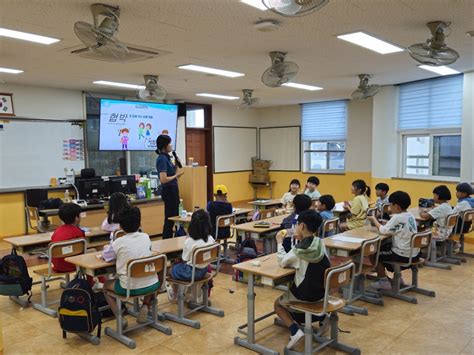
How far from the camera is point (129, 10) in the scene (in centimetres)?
357

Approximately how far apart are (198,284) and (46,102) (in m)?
5.54

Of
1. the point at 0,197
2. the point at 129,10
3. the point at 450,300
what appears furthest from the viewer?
the point at 0,197

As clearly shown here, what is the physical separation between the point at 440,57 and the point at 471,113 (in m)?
3.45

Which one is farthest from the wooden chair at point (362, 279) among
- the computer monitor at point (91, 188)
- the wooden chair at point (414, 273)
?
the computer monitor at point (91, 188)

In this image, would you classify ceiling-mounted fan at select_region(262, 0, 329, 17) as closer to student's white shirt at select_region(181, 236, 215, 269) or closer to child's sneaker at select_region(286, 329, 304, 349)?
student's white shirt at select_region(181, 236, 215, 269)

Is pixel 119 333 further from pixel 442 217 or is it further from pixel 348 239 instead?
pixel 442 217

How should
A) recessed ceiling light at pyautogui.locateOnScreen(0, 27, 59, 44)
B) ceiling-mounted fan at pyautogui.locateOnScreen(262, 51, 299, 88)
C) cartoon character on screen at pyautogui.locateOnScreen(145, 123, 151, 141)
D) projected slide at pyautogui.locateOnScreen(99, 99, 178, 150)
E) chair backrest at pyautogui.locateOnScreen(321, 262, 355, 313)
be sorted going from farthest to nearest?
cartoon character on screen at pyautogui.locateOnScreen(145, 123, 151, 141) < projected slide at pyautogui.locateOnScreen(99, 99, 178, 150) < ceiling-mounted fan at pyautogui.locateOnScreen(262, 51, 299, 88) < recessed ceiling light at pyautogui.locateOnScreen(0, 27, 59, 44) < chair backrest at pyautogui.locateOnScreen(321, 262, 355, 313)

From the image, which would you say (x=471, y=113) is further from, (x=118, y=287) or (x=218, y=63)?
(x=118, y=287)

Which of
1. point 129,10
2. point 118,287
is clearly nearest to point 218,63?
point 129,10

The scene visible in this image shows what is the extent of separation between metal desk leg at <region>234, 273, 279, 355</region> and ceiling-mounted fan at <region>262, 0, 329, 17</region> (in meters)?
1.93

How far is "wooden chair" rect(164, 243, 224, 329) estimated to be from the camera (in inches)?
141

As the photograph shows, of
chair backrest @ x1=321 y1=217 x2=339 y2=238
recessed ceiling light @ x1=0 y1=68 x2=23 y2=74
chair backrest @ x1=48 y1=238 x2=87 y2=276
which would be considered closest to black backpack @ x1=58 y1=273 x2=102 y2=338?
chair backrest @ x1=48 y1=238 x2=87 y2=276

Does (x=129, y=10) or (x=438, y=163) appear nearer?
(x=129, y=10)

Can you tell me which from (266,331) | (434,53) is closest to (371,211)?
(434,53)
